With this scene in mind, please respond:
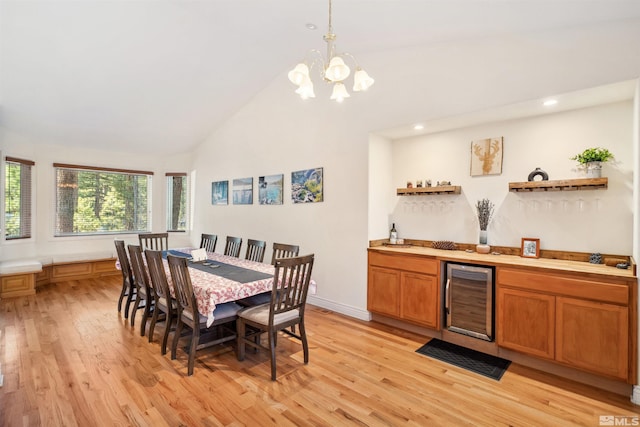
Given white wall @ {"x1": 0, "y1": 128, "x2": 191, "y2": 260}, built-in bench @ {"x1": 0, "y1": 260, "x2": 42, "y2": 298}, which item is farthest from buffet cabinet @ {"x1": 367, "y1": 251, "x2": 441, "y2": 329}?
white wall @ {"x1": 0, "y1": 128, "x2": 191, "y2": 260}

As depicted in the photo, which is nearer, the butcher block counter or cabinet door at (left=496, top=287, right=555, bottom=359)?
the butcher block counter

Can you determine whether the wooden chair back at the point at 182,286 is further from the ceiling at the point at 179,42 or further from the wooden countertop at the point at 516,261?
the ceiling at the point at 179,42

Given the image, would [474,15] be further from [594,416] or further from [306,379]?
[306,379]

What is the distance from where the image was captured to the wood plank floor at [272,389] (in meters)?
2.16

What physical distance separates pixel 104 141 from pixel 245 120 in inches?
112

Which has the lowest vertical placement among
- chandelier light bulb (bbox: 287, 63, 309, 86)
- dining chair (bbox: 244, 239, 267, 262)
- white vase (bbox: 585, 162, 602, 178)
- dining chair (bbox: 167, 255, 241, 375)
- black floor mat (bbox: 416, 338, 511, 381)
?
black floor mat (bbox: 416, 338, 511, 381)

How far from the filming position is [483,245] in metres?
3.42

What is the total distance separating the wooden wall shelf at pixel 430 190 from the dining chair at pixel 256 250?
194 centimetres

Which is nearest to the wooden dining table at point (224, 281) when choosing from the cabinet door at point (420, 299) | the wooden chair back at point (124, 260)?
the wooden chair back at point (124, 260)

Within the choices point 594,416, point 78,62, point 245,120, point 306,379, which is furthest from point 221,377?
point 245,120

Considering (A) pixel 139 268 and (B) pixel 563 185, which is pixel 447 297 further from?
(A) pixel 139 268

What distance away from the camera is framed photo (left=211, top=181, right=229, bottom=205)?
6406 mm

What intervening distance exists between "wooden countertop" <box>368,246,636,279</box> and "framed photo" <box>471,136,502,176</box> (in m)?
0.95

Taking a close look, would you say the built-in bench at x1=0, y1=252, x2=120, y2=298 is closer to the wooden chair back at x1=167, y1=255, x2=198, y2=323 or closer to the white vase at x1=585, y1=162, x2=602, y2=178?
the wooden chair back at x1=167, y1=255, x2=198, y2=323
